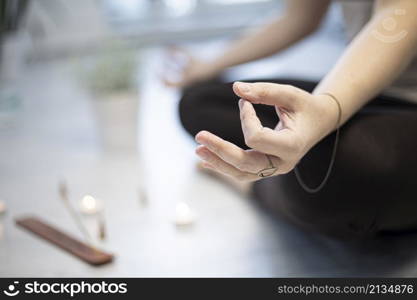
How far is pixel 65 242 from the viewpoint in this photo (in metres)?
1.33

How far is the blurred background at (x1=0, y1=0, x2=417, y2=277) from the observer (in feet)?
4.07

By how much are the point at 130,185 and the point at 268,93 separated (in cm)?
86

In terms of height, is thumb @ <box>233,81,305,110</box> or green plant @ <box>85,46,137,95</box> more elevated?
green plant @ <box>85,46,137,95</box>

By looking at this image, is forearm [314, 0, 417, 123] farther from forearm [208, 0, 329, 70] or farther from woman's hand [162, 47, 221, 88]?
woman's hand [162, 47, 221, 88]

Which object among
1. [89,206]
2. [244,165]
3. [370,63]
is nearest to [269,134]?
[244,165]

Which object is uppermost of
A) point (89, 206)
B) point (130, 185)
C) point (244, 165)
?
point (130, 185)

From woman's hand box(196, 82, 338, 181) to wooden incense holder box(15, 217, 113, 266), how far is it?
418 mm

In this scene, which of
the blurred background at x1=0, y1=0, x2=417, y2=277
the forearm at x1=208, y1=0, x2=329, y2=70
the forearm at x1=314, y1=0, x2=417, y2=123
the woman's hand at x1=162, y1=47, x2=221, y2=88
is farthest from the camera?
the woman's hand at x1=162, y1=47, x2=221, y2=88

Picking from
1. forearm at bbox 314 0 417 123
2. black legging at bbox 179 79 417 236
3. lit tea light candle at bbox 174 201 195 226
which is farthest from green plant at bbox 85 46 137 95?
forearm at bbox 314 0 417 123

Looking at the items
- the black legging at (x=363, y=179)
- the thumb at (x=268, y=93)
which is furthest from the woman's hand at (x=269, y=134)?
the black legging at (x=363, y=179)

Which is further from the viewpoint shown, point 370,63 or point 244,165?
point 370,63

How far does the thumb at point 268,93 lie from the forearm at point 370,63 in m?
0.10

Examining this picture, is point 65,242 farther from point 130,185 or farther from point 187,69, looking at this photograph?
point 187,69

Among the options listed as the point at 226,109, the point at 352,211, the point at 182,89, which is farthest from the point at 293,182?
the point at 182,89
